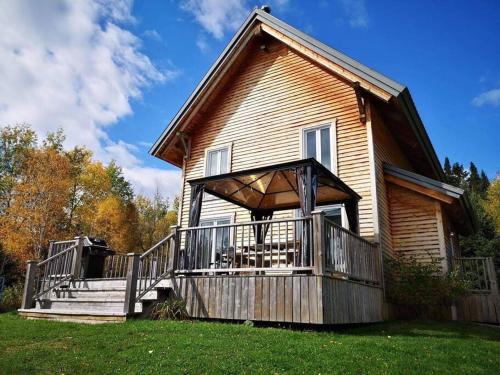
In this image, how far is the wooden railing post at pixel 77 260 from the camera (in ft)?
37.0

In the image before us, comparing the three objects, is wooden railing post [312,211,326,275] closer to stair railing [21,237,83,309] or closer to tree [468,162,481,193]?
stair railing [21,237,83,309]

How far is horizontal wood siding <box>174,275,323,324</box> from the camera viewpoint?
688 cm

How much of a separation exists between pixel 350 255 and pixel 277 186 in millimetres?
3064

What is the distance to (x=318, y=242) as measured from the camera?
7.02m

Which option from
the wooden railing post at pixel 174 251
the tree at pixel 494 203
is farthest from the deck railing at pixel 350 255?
the tree at pixel 494 203

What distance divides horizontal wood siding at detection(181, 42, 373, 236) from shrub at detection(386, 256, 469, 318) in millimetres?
1410

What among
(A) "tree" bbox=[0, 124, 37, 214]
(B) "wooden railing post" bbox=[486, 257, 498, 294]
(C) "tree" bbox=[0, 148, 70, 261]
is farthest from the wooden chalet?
(A) "tree" bbox=[0, 124, 37, 214]

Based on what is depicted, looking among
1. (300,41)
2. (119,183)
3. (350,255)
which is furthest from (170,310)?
(119,183)

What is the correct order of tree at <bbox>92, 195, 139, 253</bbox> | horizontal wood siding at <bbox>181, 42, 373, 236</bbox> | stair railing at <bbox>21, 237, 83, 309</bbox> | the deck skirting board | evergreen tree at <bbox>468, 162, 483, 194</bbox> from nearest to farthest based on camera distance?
1. the deck skirting board
2. stair railing at <bbox>21, 237, 83, 309</bbox>
3. horizontal wood siding at <bbox>181, 42, 373, 236</bbox>
4. tree at <bbox>92, 195, 139, 253</bbox>
5. evergreen tree at <bbox>468, 162, 483, 194</bbox>

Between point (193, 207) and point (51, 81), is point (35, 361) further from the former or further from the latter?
point (51, 81)

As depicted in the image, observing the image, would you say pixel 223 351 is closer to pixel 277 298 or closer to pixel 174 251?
pixel 277 298

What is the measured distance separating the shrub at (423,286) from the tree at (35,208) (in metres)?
21.7

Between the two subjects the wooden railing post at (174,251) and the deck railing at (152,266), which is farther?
the wooden railing post at (174,251)

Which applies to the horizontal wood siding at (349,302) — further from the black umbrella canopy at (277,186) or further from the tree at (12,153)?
the tree at (12,153)
